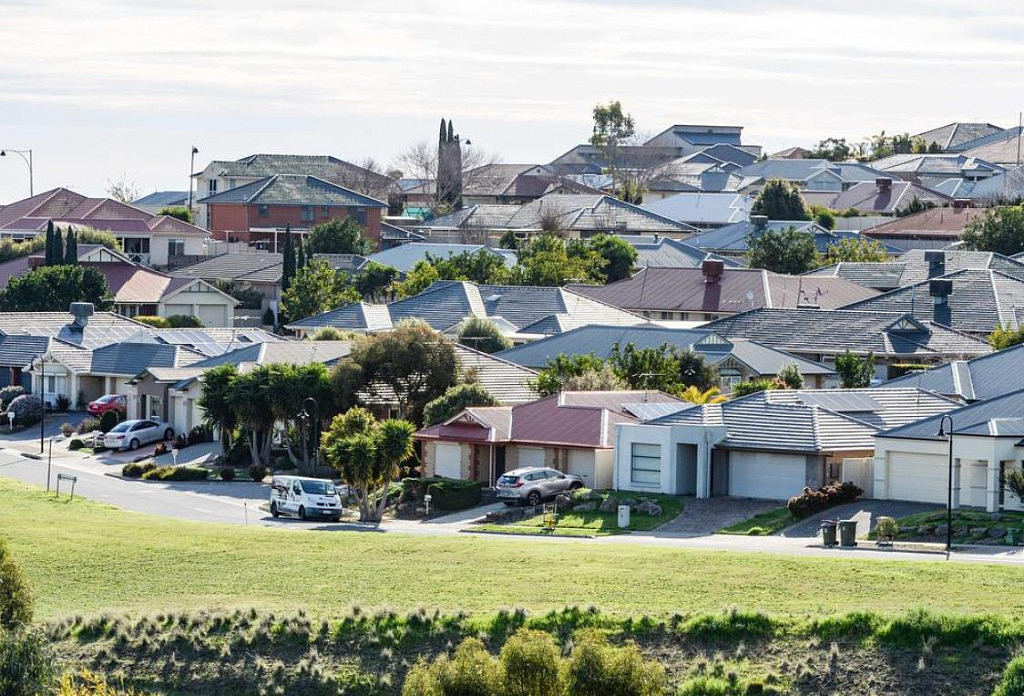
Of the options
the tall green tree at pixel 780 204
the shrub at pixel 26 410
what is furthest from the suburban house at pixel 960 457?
the tall green tree at pixel 780 204

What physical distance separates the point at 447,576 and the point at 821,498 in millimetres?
14453

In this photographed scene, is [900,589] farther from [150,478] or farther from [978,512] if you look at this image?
[150,478]

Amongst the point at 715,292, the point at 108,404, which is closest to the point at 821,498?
the point at 108,404

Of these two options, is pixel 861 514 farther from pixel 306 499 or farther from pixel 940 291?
pixel 940 291

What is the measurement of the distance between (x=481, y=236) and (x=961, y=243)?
127 feet

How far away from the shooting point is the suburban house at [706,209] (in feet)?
535

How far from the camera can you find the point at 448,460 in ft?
207

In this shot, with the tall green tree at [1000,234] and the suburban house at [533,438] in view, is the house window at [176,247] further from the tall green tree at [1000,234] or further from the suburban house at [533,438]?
the suburban house at [533,438]

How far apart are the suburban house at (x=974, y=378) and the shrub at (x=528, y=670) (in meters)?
39.0

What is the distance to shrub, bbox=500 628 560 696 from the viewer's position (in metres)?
26.0

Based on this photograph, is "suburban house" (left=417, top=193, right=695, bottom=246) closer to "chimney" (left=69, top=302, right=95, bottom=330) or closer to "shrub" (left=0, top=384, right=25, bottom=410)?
"chimney" (left=69, top=302, right=95, bottom=330)

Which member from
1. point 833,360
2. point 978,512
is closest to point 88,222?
point 833,360

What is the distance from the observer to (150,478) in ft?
219

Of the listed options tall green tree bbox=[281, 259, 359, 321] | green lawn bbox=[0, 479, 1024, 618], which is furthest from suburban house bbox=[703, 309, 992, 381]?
green lawn bbox=[0, 479, 1024, 618]
